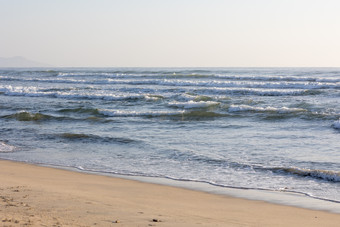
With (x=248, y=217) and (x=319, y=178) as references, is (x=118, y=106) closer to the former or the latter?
(x=319, y=178)

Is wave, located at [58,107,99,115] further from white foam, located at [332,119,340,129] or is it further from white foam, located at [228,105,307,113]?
white foam, located at [332,119,340,129]

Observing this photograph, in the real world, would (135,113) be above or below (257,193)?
below

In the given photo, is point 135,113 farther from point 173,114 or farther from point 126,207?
point 126,207

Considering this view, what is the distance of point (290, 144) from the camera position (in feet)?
36.4

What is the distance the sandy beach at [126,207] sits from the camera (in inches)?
192

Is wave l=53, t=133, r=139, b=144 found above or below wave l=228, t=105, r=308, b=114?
below

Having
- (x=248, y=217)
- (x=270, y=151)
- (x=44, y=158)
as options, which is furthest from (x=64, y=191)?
(x=270, y=151)

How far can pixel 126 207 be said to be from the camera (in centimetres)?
567

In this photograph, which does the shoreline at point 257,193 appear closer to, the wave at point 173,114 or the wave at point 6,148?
the wave at point 6,148

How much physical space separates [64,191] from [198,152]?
14.5 feet

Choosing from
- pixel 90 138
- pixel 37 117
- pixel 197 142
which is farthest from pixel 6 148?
pixel 37 117

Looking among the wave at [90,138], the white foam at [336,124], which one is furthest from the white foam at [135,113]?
the white foam at [336,124]

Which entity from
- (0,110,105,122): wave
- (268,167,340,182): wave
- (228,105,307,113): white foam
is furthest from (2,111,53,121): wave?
(268,167,340,182): wave

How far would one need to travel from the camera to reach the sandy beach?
4867 millimetres
